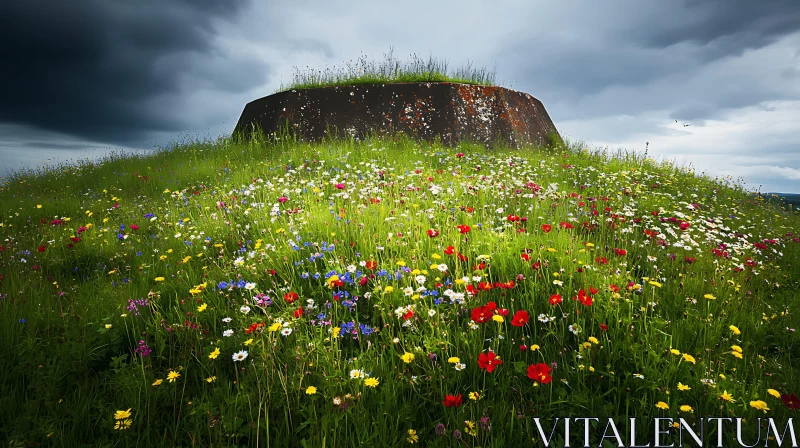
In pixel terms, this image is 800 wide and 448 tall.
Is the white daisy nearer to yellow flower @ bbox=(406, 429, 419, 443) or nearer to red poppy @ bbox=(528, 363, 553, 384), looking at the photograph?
yellow flower @ bbox=(406, 429, 419, 443)

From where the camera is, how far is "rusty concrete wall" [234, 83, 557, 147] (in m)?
A: 8.76

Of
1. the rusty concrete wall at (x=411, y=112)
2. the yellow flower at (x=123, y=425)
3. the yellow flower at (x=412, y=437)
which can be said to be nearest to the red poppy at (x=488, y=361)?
the yellow flower at (x=412, y=437)

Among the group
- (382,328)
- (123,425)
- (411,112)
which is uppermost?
(411,112)

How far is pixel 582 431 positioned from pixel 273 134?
873 centimetres

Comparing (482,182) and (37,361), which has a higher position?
(482,182)

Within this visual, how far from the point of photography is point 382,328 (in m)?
2.51

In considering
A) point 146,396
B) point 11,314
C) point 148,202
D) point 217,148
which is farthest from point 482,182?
point 217,148

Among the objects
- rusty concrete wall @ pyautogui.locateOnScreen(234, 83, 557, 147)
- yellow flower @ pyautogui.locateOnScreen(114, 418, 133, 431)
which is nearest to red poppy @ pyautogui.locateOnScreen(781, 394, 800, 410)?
yellow flower @ pyautogui.locateOnScreen(114, 418, 133, 431)

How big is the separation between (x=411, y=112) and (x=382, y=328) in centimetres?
707

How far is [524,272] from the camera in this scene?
2.81 meters

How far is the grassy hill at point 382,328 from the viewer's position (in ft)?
5.97

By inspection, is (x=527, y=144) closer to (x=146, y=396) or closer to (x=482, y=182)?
(x=482, y=182)

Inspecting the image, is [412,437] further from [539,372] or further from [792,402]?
[792,402]

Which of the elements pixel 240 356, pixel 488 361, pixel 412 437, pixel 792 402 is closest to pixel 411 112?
pixel 240 356
